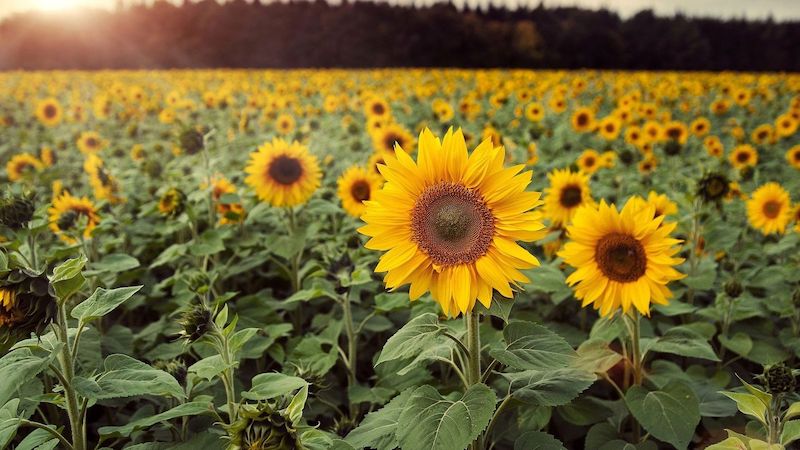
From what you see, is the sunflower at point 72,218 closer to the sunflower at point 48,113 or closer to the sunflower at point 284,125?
the sunflower at point 284,125

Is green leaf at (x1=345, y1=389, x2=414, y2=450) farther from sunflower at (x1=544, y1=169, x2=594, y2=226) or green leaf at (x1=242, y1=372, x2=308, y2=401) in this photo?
sunflower at (x1=544, y1=169, x2=594, y2=226)

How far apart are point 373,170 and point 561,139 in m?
3.33

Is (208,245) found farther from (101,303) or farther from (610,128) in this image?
(610,128)

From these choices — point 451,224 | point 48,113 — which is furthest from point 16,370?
point 48,113

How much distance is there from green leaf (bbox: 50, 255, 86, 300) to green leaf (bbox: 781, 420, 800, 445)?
194cm

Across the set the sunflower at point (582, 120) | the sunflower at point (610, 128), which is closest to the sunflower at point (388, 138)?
the sunflower at point (610, 128)

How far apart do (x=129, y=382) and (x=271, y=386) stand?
1.26 feet

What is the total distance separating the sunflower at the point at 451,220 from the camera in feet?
5.54

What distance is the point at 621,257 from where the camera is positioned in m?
2.25

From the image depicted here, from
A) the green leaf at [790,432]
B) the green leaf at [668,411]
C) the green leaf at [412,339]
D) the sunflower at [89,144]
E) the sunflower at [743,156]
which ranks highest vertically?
the sunflower at [89,144]

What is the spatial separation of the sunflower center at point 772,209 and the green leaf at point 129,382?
12.9ft

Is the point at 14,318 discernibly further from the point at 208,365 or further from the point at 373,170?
the point at 373,170

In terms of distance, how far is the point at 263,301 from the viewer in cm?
314

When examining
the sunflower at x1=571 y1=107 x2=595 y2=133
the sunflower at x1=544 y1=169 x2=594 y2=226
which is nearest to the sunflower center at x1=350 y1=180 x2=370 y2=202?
the sunflower at x1=544 y1=169 x2=594 y2=226
